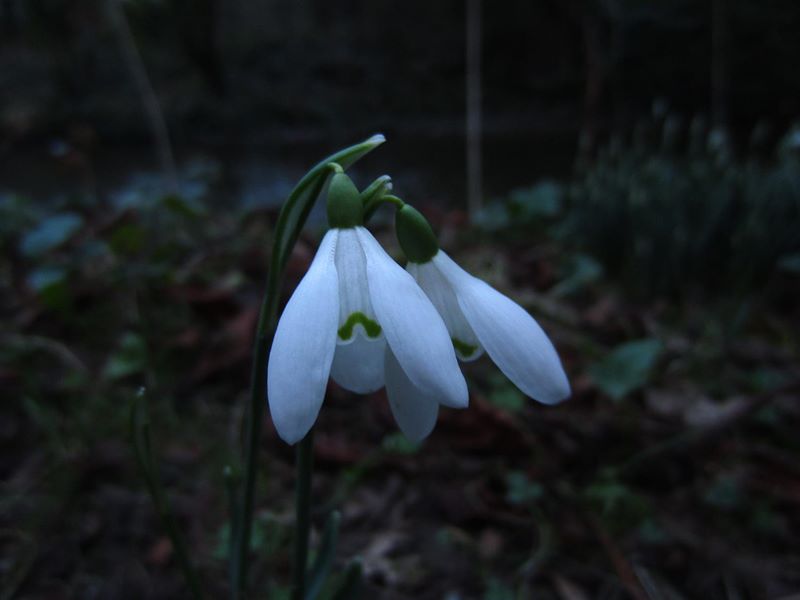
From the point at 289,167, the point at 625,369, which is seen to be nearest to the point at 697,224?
the point at 625,369

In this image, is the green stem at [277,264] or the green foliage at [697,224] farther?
the green foliage at [697,224]

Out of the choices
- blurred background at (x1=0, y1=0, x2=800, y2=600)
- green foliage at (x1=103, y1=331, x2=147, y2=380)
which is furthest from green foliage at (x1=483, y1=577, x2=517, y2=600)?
green foliage at (x1=103, y1=331, x2=147, y2=380)

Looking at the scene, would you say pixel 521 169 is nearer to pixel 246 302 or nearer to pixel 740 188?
pixel 740 188

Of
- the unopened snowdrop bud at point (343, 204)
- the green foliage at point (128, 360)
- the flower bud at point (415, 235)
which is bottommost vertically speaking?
the green foliage at point (128, 360)

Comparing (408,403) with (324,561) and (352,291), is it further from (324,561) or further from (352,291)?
(324,561)

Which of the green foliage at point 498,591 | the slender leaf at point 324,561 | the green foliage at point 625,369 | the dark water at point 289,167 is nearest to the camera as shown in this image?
the slender leaf at point 324,561

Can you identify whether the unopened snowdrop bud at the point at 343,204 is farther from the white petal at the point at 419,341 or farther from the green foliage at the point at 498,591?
the green foliage at the point at 498,591

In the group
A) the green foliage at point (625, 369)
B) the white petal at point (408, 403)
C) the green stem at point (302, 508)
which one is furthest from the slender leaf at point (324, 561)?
the green foliage at point (625, 369)
